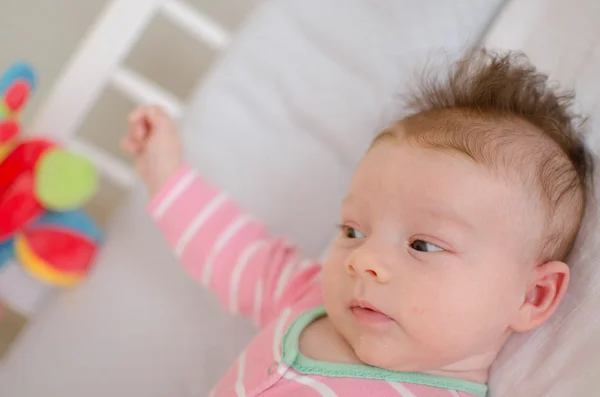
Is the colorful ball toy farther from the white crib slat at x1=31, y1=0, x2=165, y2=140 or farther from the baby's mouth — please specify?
the baby's mouth

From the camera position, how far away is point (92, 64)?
3.07 feet

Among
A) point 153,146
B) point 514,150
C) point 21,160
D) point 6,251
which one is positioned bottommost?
point 6,251

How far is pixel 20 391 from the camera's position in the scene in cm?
89

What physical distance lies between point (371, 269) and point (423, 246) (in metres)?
0.05

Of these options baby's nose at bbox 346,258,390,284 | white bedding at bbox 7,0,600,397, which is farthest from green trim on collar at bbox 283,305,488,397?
white bedding at bbox 7,0,600,397

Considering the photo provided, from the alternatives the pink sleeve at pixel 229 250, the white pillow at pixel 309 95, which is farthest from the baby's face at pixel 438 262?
the white pillow at pixel 309 95

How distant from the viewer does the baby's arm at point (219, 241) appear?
0.79 m

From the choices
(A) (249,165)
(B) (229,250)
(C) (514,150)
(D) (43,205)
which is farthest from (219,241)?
(C) (514,150)

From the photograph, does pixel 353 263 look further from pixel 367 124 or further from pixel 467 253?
pixel 367 124

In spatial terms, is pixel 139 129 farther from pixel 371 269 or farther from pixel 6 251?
pixel 371 269

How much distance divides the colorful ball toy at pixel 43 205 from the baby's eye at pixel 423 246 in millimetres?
492

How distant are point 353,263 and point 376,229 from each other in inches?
1.6

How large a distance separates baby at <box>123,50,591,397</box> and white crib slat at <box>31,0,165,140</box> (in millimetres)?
446

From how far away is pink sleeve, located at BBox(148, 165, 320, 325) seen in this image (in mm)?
788
